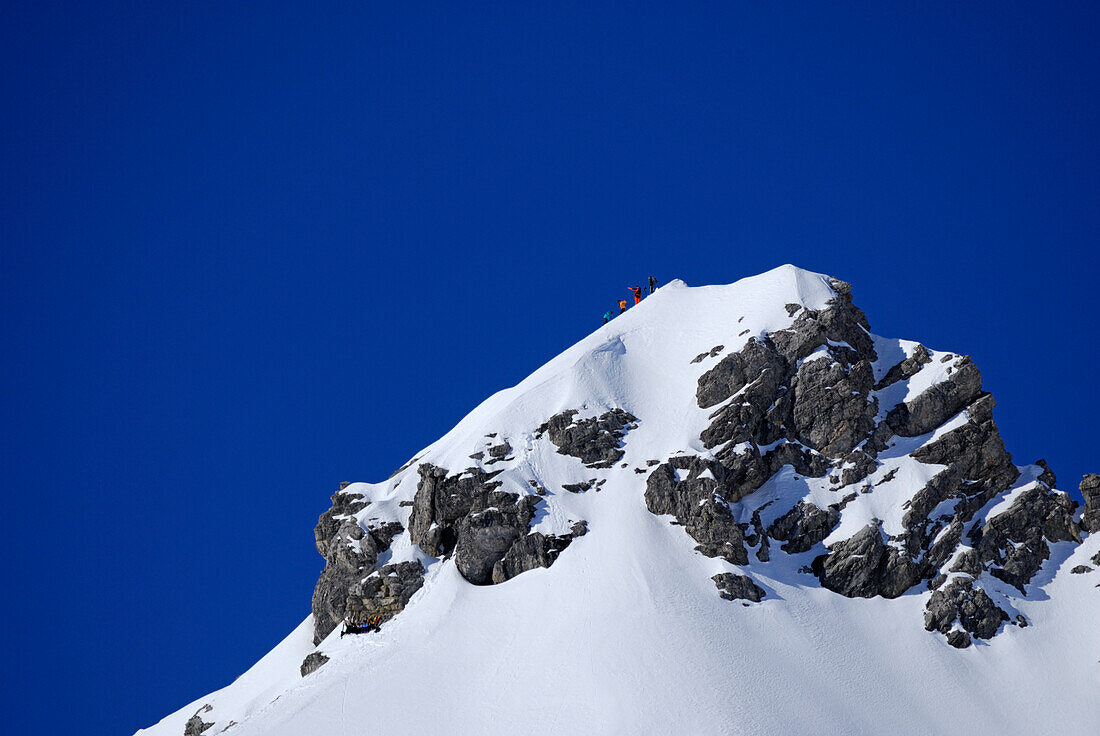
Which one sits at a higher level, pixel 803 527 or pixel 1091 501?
pixel 803 527

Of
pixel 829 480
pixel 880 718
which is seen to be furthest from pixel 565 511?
pixel 880 718

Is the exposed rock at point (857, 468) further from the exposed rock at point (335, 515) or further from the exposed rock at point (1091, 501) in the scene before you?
the exposed rock at point (335, 515)

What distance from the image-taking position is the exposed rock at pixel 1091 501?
236 feet

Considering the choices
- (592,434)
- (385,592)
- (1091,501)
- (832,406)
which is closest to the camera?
(385,592)

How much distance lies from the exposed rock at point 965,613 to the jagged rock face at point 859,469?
0.09 meters

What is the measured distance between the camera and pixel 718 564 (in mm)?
68188

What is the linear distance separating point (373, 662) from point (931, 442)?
40.1 m

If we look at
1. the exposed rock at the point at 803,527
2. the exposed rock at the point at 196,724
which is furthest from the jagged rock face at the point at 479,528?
the exposed rock at the point at 196,724

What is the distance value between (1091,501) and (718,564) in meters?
26.6

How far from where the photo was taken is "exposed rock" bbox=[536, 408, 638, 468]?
248 ft

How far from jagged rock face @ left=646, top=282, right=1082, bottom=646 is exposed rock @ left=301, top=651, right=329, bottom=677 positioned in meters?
23.5

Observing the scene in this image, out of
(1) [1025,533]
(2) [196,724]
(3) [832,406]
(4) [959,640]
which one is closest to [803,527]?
(3) [832,406]

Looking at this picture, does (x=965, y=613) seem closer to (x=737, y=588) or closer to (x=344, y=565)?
(x=737, y=588)

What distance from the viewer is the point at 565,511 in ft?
236
